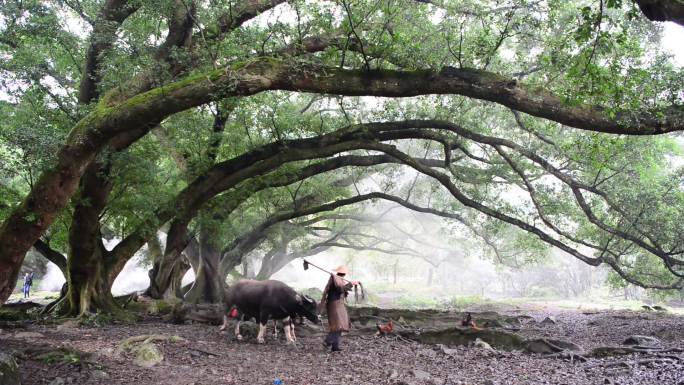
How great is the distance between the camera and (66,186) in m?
7.89

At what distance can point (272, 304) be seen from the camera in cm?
950

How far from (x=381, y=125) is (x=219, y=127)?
502cm

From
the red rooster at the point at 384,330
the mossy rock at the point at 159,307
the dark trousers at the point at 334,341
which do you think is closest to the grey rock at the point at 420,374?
the dark trousers at the point at 334,341

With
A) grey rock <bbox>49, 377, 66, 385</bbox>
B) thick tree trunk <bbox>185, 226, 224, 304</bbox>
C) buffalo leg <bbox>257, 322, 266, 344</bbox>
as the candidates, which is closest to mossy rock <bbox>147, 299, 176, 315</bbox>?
thick tree trunk <bbox>185, 226, 224, 304</bbox>

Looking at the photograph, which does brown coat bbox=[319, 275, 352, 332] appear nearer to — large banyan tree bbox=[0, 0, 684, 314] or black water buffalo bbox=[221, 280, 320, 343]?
black water buffalo bbox=[221, 280, 320, 343]

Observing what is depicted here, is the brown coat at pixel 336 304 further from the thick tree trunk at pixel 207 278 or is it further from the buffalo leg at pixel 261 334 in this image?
the thick tree trunk at pixel 207 278

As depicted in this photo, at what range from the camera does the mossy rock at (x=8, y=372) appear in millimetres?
4913

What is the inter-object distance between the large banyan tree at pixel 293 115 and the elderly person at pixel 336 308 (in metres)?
3.49

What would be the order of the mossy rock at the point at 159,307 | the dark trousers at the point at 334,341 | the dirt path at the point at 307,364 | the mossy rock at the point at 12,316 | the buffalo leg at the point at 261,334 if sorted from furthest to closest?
the mossy rock at the point at 159,307 < the mossy rock at the point at 12,316 < the buffalo leg at the point at 261,334 < the dark trousers at the point at 334,341 < the dirt path at the point at 307,364

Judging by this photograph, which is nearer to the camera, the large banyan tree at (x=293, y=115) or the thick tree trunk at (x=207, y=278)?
the large banyan tree at (x=293, y=115)

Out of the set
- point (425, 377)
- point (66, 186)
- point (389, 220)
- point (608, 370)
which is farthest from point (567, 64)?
point (389, 220)

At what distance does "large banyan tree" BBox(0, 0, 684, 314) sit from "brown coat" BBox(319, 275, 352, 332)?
3.52m

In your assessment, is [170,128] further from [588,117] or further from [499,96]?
[588,117]

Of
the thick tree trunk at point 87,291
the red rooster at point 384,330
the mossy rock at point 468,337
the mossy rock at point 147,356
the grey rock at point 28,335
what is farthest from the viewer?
the thick tree trunk at point 87,291
